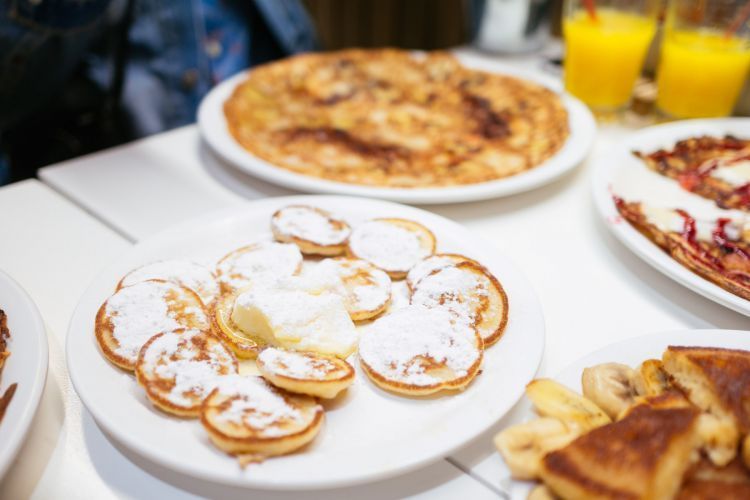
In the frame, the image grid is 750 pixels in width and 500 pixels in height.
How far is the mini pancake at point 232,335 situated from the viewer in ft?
3.19

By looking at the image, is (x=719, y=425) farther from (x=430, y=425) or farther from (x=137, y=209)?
(x=137, y=209)

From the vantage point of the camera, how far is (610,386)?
34.4 inches

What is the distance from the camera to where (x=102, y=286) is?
42.8 inches

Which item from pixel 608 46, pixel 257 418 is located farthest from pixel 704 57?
pixel 257 418

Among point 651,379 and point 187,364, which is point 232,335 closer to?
point 187,364

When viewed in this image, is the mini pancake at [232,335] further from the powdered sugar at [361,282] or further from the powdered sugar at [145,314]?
the powdered sugar at [361,282]

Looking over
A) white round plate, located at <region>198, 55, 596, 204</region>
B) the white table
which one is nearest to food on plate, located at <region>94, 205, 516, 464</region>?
the white table

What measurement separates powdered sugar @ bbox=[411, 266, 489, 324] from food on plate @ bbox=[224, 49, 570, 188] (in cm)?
46

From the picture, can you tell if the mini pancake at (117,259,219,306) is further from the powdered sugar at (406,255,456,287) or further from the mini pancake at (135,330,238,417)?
the powdered sugar at (406,255,456,287)

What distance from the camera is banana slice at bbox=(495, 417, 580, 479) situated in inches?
30.2

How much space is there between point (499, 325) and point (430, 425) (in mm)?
219

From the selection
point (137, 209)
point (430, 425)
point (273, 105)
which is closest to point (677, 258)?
point (430, 425)

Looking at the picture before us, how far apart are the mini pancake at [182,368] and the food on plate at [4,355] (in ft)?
0.51

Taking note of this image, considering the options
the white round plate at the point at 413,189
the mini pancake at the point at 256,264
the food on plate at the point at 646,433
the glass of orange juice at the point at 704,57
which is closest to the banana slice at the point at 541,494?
the food on plate at the point at 646,433
